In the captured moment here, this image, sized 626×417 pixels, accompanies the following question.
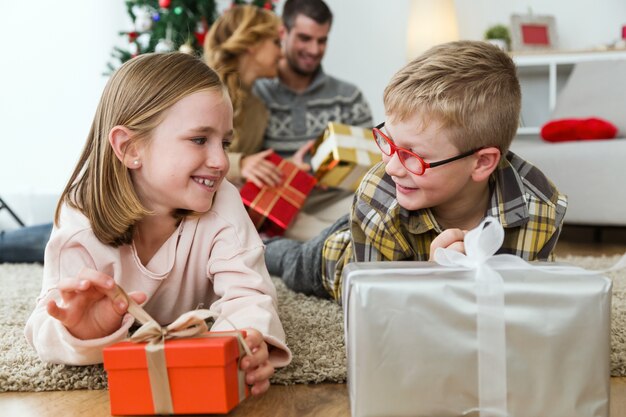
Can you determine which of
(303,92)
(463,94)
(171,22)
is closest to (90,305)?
(463,94)

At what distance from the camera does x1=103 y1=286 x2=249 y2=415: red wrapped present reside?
82cm

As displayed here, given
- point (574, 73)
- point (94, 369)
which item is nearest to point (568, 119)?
point (574, 73)

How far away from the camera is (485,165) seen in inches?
45.4

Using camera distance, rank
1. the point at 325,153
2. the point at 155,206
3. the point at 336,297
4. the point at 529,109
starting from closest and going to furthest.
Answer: the point at 155,206 < the point at 336,297 < the point at 325,153 < the point at 529,109

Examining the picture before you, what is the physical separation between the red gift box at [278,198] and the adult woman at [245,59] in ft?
0.84

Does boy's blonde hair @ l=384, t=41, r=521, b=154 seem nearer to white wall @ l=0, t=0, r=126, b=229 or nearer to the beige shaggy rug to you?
the beige shaggy rug

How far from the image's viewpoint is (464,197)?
1.21 metres

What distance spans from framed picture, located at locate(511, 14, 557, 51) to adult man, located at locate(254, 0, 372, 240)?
4.34 feet

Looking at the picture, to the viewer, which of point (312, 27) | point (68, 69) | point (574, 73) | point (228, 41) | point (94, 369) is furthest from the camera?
point (68, 69)

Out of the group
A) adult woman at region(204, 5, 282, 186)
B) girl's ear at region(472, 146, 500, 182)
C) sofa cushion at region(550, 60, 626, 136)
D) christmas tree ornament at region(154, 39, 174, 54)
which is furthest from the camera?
christmas tree ornament at region(154, 39, 174, 54)

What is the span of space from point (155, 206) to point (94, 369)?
281mm

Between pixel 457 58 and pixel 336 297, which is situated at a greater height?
pixel 457 58

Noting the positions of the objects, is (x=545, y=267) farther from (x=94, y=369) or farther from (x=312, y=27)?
(x=312, y=27)

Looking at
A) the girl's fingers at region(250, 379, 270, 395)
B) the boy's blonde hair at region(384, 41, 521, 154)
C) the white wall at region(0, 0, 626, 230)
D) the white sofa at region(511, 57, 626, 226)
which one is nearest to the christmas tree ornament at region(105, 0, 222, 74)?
the white wall at region(0, 0, 626, 230)
